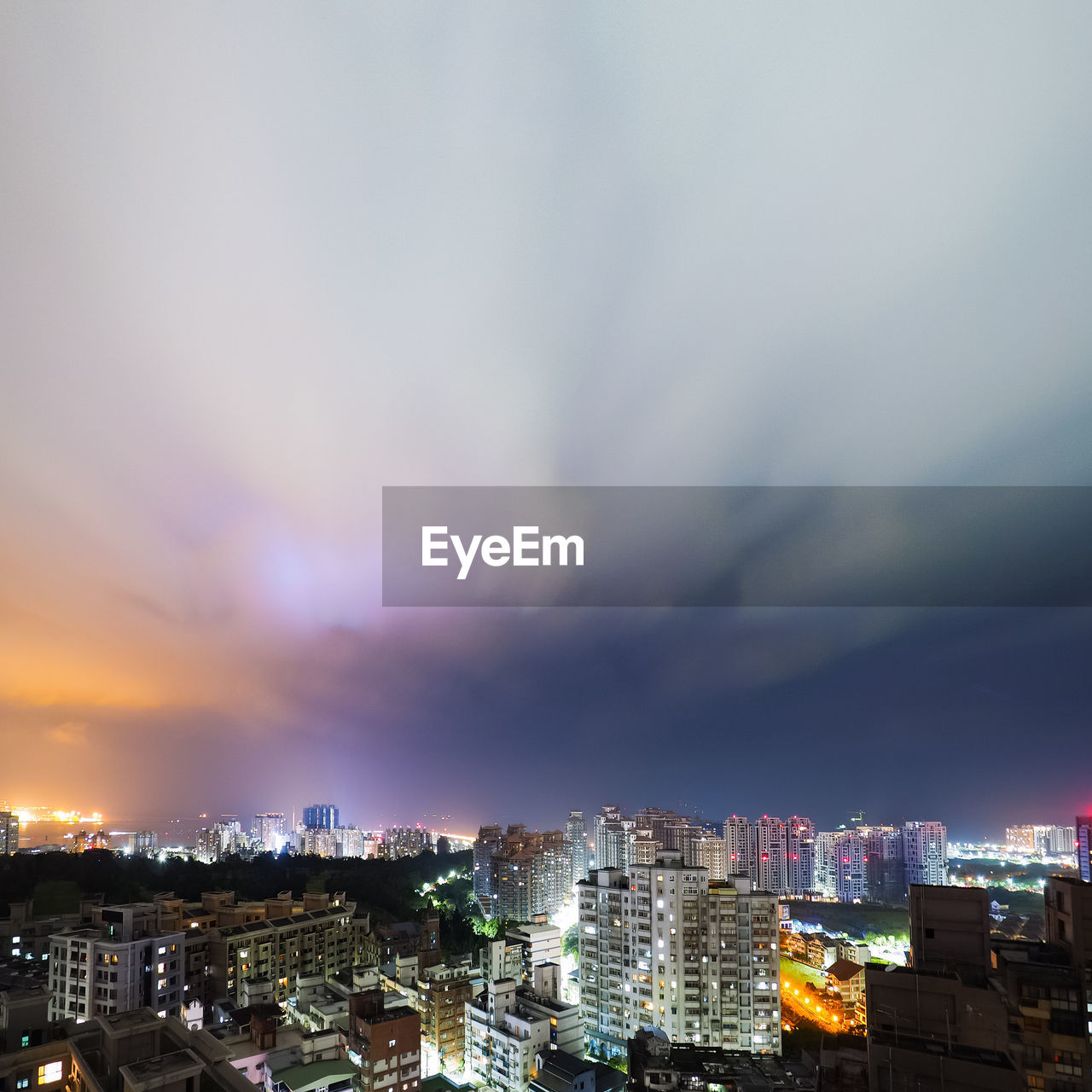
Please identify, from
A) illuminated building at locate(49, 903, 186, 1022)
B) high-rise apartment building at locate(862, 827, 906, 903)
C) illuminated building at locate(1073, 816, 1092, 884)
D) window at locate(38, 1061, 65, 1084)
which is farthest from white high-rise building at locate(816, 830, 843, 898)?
window at locate(38, 1061, 65, 1084)

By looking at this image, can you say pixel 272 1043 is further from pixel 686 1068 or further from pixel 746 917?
pixel 746 917

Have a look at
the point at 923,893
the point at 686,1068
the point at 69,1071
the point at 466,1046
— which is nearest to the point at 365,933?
the point at 466,1046

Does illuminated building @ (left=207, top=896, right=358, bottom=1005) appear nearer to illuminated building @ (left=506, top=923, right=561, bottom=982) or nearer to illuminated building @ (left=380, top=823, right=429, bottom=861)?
illuminated building @ (left=506, top=923, right=561, bottom=982)

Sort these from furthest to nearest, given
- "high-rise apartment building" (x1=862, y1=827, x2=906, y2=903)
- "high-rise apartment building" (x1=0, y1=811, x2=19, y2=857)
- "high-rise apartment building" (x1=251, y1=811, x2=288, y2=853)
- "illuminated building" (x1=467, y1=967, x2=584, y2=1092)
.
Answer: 1. "high-rise apartment building" (x1=251, y1=811, x2=288, y2=853)
2. "high-rise apartment building" (x1=862, y1=827, x2=906, y2=903)
3. "high-rise apartment building" (x1=0, y1=811, x2=19, y2=857)
4. "illuminated building" (x1=467, y1=967, x2=584, y2=1092)

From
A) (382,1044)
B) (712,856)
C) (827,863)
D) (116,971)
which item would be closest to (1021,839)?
(827,863)

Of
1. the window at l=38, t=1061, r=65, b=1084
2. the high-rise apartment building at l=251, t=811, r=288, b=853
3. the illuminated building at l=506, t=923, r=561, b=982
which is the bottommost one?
the high-rise apartment building at l=251, t=811, r=288, b=853

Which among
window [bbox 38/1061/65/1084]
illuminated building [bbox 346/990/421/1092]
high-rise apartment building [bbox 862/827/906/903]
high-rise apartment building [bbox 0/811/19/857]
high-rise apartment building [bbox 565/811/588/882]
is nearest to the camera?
window [bbox 38/1061/65/1084]

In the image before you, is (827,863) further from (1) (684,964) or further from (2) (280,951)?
(2) (280,951)

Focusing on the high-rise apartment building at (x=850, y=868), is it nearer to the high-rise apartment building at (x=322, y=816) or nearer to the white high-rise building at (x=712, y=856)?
the white high-rise building at (x=712, y=856)
